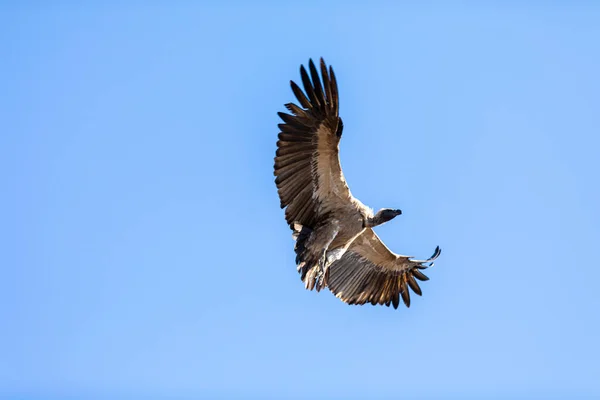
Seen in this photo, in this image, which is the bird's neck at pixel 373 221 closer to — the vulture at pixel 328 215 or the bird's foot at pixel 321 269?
the vulture at pixel 328 215

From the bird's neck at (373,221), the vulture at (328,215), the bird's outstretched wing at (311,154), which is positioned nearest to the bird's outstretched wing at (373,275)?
the vulture at (328,215)

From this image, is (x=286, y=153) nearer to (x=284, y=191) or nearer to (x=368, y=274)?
(x=284, y=191)

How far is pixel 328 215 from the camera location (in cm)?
1708

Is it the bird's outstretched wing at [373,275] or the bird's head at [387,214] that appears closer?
the bird's head at [387,214]

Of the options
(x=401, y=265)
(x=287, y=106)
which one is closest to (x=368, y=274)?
(x=401, y=265)

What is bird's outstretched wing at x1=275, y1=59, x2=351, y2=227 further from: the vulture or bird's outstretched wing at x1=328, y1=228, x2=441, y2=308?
bird's outstretched wing at x1=328, y1=228, x2=441, y2=308

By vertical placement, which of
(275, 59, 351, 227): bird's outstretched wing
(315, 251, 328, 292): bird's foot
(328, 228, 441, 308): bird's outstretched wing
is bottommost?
(315, 251, 328, 292): bird's foot

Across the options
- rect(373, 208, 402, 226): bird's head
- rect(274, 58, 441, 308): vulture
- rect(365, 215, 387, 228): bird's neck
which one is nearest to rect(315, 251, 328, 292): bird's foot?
rect(274, 58, 441, 308): vulture

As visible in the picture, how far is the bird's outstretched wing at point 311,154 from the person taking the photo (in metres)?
15.8

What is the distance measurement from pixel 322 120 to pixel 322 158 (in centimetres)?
77

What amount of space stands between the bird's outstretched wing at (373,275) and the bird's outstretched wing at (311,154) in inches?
66.0

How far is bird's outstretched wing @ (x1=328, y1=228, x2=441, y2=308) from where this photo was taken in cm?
1852

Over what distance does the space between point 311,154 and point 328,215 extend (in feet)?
4.06

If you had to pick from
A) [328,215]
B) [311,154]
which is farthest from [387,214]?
[311,154]
